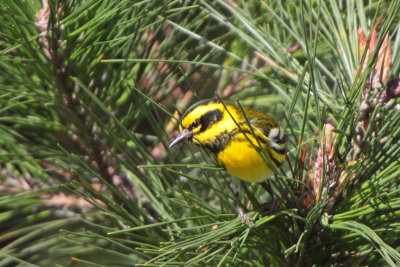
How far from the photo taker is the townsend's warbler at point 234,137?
1.09 m

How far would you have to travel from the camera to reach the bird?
1093mm

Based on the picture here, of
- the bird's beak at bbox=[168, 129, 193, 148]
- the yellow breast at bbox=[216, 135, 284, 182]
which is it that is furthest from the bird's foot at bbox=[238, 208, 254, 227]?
the bird's beak at bbox=[168, 129, 193, 148]

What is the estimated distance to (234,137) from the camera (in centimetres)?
120

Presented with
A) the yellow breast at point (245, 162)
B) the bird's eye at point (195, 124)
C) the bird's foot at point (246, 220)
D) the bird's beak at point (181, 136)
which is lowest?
the bird's foot at point (246, 220)

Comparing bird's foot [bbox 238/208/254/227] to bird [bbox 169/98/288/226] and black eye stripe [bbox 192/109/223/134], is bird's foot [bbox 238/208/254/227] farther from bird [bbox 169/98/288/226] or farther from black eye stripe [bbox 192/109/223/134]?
black eye stripe [bbox 192/109/223/134]

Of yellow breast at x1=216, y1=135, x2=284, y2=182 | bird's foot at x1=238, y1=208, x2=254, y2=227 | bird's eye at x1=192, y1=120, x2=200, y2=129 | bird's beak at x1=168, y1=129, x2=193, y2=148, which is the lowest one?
bird's foot at x1=238, y1=208, x2=254, y2=227

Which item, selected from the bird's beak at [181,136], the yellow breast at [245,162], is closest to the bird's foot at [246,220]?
the yellow breast at [245,162]

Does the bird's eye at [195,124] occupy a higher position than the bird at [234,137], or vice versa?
the bird's eye at [195,124]

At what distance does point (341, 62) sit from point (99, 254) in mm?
793

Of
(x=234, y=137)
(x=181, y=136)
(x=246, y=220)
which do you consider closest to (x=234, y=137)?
(x=234, y=137)

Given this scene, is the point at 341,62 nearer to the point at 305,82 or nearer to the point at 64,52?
the point at 305,82

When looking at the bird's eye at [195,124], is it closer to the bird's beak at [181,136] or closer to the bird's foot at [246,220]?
the bird's beak at [181,136]

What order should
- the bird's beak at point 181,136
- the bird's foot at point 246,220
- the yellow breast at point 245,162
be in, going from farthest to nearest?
the bird's beak at point 181,136 → the yellow breast at point 245,162 → the bird's foot at point 246,220

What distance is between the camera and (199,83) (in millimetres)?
1539
